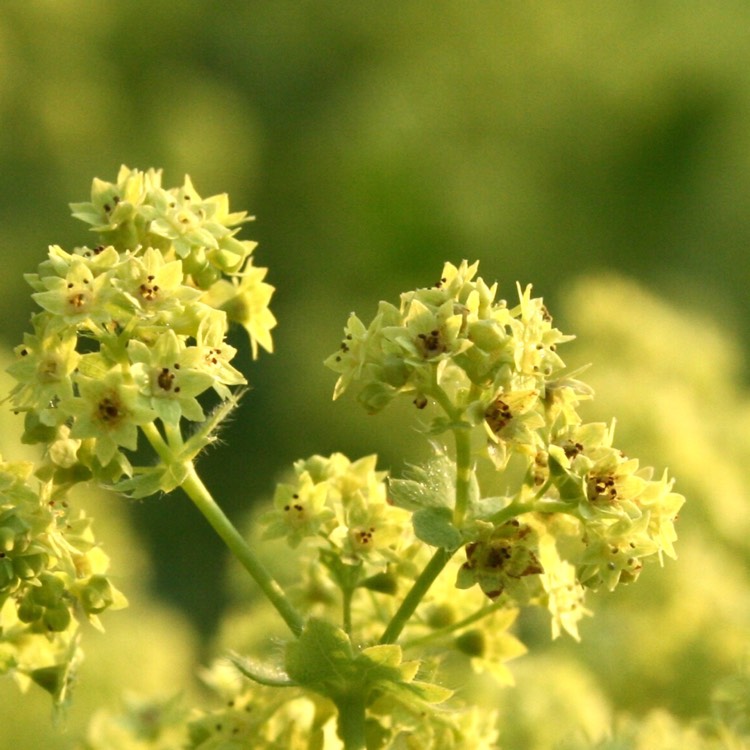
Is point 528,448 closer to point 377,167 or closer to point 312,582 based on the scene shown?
point 312,582

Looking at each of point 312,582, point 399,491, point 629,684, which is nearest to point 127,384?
point 399,491

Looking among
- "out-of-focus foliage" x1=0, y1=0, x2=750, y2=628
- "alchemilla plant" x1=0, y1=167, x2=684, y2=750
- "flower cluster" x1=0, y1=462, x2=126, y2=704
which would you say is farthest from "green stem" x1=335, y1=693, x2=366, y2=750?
"out-of-focus foliage" x1=0, y1=0, x2=750, y2=628

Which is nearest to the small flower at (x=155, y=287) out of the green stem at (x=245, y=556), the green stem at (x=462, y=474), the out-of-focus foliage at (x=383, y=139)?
the green stem at (x=245, y=556)

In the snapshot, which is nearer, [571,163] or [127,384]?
[127,384]

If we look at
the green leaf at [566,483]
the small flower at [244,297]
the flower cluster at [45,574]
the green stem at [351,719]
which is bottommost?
the flower cluster at [45,574]

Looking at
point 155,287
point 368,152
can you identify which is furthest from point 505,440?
point 368,152

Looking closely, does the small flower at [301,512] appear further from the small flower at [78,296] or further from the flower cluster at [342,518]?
the small flower at [78,296]
